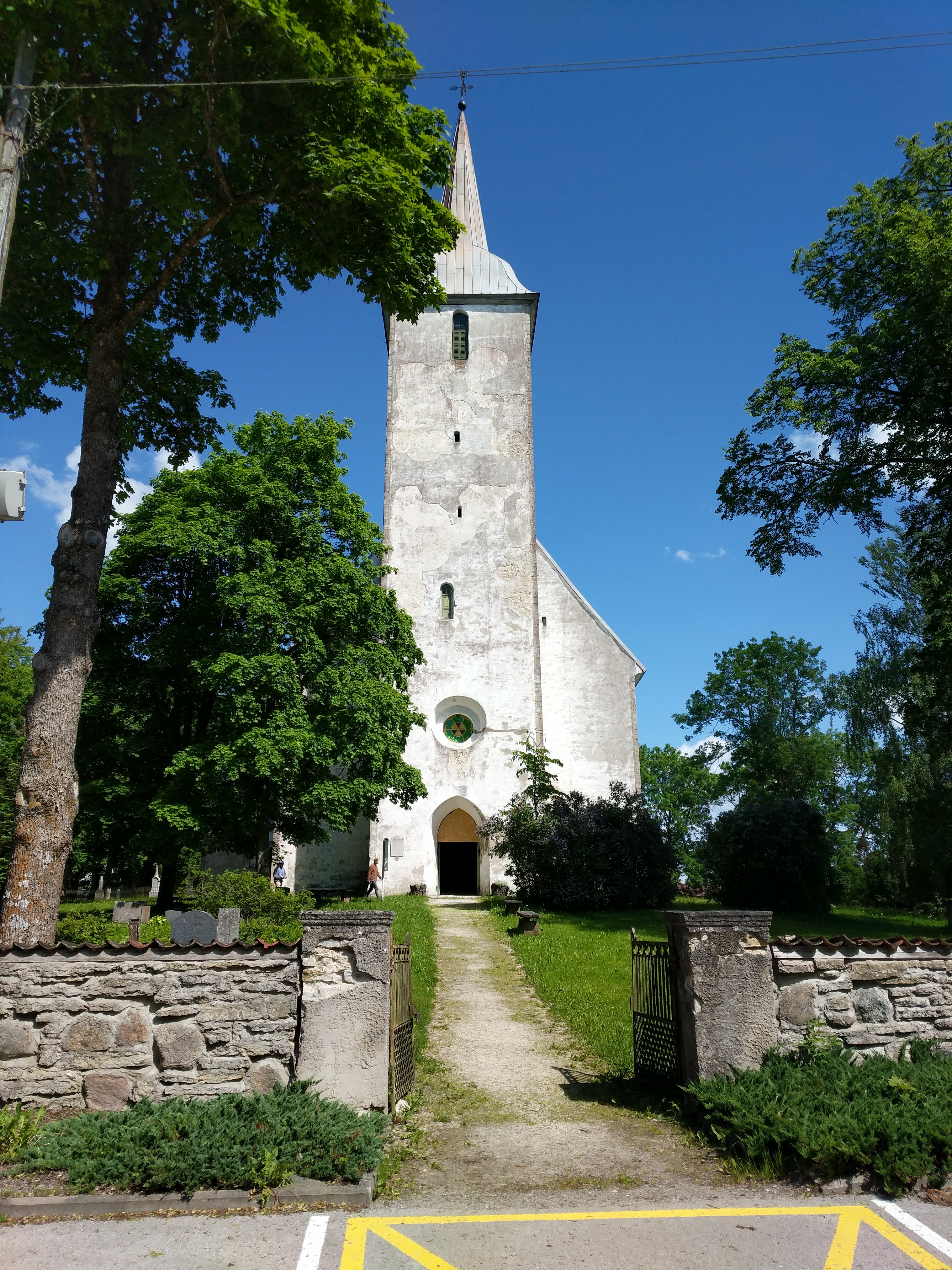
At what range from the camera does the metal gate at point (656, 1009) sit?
23.5 ft

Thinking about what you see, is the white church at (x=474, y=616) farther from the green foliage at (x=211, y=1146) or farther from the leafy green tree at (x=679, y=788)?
the leafy green tree at (x=679, y=788)

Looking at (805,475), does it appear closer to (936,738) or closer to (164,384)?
(936,738)

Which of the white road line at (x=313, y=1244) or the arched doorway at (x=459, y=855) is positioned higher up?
the arched doorway at (x=459, y=855)

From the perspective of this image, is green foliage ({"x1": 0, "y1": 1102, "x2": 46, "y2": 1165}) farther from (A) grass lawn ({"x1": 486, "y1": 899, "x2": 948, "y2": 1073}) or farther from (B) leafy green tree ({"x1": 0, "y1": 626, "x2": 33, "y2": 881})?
(B) leafy green tree ({"x1": 0, "y1": 626, "x2": 33, "y2": 881})

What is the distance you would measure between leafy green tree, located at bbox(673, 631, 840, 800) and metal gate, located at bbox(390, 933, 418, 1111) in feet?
107

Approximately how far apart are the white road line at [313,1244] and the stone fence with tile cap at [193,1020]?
124cm

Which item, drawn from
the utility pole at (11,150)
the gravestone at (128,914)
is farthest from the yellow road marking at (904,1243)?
the gravestone at (128,914)

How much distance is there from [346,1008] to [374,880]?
1873 centimetres

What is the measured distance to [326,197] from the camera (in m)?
9.30

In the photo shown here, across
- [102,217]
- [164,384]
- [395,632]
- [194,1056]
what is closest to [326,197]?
[102,217]

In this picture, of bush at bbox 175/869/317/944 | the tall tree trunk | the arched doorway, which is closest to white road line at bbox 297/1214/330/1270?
the tall tree trunk

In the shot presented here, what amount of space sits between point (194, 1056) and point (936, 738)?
2098 cm

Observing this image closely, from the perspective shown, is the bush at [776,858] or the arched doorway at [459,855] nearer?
the bush at [776,858]

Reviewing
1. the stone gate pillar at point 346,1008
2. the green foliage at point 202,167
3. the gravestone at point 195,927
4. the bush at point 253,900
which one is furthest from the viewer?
the bush at point 253,900
